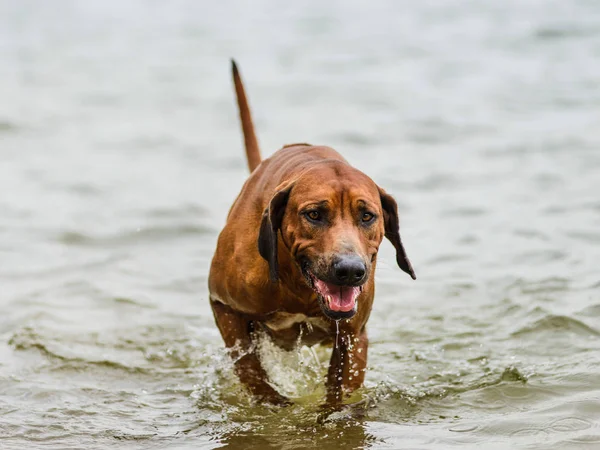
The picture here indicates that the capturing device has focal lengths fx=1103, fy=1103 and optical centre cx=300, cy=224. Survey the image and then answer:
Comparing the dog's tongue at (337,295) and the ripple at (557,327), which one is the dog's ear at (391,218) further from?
the ripple at (557,327)

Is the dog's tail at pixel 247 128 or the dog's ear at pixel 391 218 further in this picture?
the dog's tail at pixel 247 128

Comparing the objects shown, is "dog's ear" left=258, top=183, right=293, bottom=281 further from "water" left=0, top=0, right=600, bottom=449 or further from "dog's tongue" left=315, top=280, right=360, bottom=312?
"water" left=0, top=0, right=600, bottom=449

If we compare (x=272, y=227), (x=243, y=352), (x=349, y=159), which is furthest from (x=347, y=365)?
(x=349, y=159)

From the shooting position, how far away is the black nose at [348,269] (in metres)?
4.26

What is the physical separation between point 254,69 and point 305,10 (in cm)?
421

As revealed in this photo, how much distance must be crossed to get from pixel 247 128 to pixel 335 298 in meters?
2.00

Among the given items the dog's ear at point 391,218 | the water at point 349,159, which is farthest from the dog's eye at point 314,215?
the water at point 349,159

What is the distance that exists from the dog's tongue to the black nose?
0.14 metres

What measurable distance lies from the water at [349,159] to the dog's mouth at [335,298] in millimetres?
753

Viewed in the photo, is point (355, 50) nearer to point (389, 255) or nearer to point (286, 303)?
point (389, 255)

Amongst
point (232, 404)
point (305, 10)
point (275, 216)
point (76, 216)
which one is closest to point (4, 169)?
point (76, 216)

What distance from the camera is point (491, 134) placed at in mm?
11945

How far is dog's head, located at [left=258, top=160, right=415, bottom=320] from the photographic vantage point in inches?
170

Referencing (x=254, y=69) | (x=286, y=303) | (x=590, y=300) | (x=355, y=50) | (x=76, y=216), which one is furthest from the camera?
(x=355, y=50)
